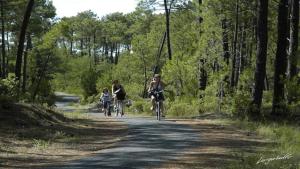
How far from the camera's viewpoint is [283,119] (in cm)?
2089

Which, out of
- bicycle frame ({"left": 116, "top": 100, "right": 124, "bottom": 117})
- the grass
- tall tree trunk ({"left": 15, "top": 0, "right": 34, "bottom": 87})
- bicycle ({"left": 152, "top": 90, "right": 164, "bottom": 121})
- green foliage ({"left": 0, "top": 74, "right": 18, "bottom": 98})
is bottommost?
the grass

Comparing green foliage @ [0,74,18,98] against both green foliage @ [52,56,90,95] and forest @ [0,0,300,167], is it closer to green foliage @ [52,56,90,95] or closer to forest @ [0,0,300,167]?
forest @ [0,0,300,167]

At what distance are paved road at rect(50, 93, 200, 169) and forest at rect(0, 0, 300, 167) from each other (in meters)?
3.68

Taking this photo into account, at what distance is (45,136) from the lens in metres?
18.1

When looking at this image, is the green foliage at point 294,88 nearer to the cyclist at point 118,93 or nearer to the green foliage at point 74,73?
the cyclist at point 118,93

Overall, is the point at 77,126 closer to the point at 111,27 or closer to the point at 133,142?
the point at 133,142

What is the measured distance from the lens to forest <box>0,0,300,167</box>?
21766 mm

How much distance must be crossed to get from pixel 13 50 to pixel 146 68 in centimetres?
1510

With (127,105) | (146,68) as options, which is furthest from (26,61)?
(127,105)

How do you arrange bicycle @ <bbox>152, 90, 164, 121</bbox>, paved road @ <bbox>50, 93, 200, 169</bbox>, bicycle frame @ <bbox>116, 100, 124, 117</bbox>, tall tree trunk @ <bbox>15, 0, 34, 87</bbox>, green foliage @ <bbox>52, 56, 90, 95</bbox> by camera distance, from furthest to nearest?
green foliage @ <bbox>52, 56, 90, 95</bbox> → tall tree trunk @ <bbox>15, 0, 34, 87</bbox> → bicycle frame @ <bbox>116, 100, 124, 117</bbox> → bicycle @ <bbox>152, 90, 164, 121</bbox> → paved road @ <bbox>50, 93, 200, 169</bbox>

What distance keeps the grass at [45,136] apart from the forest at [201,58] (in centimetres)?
116

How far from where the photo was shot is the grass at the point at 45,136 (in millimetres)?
13984

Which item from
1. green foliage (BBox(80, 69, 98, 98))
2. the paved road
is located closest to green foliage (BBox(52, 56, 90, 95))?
green foliage (BBox(80, 69, 98, 98))

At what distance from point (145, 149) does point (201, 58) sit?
18090mm
